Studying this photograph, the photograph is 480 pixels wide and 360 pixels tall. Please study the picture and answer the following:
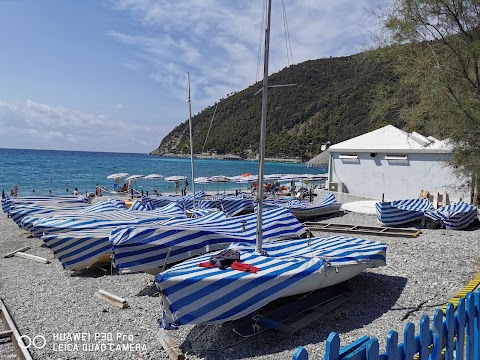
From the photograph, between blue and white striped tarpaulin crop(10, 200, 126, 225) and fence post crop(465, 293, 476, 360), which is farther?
blue and white striped tarpaulin crop(10, 200, 126, 225)

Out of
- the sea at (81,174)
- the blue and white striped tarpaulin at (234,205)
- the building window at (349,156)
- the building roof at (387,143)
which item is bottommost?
the sea at (81,174)

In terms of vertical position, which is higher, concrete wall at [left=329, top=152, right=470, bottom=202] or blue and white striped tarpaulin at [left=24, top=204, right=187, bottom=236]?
concrete wall at [left=329, top=152, right=470, bottom=202]

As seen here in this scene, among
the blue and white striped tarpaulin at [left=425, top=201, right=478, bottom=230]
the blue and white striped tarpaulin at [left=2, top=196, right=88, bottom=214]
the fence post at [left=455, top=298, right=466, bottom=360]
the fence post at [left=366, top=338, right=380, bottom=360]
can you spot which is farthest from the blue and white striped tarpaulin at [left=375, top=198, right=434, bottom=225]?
the blue and white striped tarpaulin at [left=2, top=196, right=88, bottom=214]

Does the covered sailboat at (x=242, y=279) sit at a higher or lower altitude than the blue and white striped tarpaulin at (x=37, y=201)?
higher

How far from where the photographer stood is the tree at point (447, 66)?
30.2ft

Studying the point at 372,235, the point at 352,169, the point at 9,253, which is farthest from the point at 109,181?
the point at 372,235

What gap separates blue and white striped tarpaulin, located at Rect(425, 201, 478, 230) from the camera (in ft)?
49.0

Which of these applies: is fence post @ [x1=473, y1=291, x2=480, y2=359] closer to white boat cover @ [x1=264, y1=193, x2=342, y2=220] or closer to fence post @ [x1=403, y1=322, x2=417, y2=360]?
fence post @ [x1=403, y1=322, x2=417, y2=360]

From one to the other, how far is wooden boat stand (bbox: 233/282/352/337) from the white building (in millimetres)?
14456

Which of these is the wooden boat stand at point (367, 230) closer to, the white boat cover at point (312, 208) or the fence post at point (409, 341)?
the white boat cover at point (312, 208)

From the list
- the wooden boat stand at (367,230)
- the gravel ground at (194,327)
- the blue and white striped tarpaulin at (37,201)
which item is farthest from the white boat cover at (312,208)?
the blue and white striped tarpaulin at (37,201)

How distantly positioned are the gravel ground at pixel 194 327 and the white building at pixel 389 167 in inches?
403

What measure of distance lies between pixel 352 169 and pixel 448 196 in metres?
7.49

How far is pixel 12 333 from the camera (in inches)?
284
